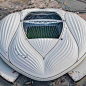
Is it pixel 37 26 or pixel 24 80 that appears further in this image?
pixel 37 26

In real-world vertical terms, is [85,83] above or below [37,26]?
below

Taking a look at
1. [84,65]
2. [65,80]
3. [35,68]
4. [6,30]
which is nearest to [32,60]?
[35,68]

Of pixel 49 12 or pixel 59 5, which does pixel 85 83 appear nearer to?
pixel 49 12

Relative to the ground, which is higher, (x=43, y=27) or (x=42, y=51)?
(x=43, y=27)

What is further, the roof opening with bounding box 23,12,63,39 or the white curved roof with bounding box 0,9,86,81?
the roof opening with bounding box 23,12,63,39

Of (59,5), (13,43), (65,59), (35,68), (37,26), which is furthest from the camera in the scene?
(59,5)

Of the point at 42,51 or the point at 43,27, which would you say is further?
the point at 43,27

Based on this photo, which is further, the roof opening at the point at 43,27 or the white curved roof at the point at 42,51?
the roof opening at the point at 43,27

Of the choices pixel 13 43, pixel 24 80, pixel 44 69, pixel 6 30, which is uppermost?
pixel 6 30
